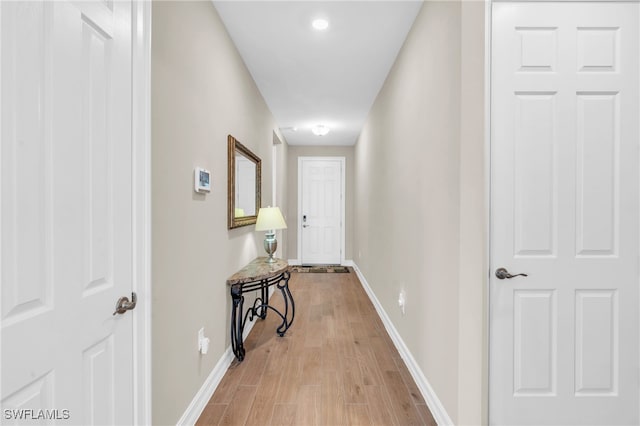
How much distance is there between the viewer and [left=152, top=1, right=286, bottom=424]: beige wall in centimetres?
136

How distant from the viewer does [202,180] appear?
178cm

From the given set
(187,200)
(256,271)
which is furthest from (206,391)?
(187,200)

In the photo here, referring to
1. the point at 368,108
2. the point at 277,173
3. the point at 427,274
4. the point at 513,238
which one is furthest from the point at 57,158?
the point at 277,173

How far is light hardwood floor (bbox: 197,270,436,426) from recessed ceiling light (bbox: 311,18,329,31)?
2.59 meters

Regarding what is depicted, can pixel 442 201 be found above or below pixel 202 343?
above

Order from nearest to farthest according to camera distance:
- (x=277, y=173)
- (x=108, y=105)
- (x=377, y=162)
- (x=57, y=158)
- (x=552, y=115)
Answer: (x=57, y=158)
(x=108, y=105)
(x=552, y=115)
(x=377, y=162)
(x=277, y=173)

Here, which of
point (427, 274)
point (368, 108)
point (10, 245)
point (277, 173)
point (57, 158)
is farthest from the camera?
point (277, 173)

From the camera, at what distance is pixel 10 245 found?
73 centimetres

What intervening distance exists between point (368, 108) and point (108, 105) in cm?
346

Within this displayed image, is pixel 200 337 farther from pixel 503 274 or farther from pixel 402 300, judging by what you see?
pixel 503 274

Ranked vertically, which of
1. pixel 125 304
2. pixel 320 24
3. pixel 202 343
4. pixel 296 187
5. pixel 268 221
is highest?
pixel 320 24

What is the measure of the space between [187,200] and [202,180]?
197 millimetres

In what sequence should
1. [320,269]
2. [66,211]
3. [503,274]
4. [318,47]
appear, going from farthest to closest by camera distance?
1. [320,269]
2. [318,47]
3. [503,274]
4. [66,211]

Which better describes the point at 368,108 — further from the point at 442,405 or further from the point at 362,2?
the point at 442,405
